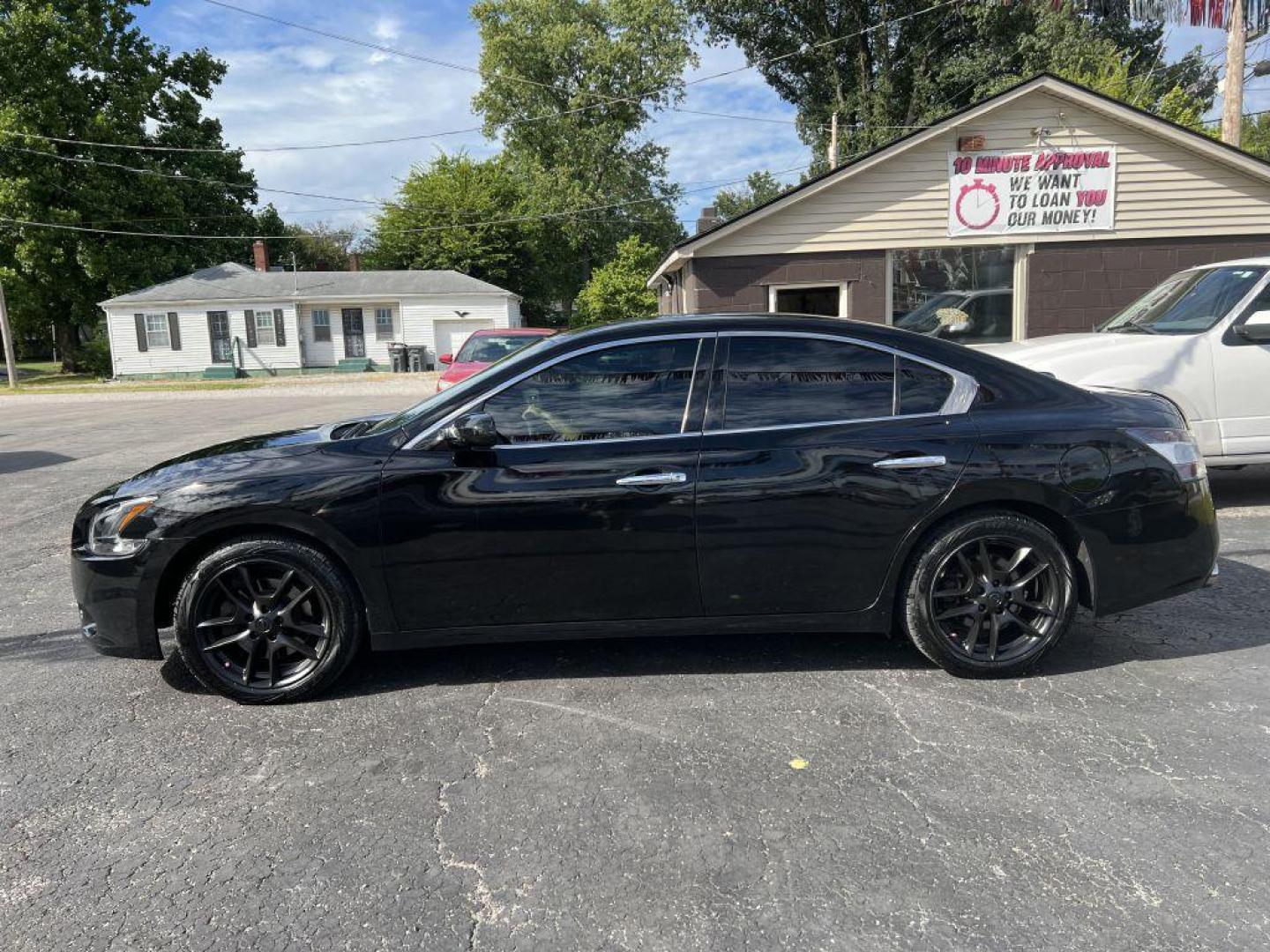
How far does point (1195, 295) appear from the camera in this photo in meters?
6.99

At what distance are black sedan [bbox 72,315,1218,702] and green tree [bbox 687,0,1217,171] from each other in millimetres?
31877

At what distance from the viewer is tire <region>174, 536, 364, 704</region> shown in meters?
3.62

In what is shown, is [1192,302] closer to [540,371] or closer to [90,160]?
[540,371]

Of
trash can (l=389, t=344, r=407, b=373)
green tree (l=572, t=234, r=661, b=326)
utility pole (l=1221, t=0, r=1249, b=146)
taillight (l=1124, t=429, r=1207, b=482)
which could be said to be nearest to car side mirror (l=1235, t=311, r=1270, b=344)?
taillight (l=1124, t=429, r=1207, b=482)

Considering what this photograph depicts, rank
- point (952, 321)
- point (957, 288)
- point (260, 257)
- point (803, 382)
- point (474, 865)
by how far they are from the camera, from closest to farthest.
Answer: point (474, 865), point (803, 382), point (952, 321), point (957, 288), point (260, 257)

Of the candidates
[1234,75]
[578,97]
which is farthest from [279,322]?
[1234,75]

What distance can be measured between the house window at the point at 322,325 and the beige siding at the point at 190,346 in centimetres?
101

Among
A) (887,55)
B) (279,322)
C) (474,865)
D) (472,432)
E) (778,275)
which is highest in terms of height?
(887,55)

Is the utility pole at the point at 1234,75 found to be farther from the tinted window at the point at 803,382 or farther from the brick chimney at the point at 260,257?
the brick chimney at the point at 260,257

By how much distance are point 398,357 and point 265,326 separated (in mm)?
5728

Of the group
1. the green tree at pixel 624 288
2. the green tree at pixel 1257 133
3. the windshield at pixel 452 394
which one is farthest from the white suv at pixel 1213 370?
the green tree at pixel 1257 133

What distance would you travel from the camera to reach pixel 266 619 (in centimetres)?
366

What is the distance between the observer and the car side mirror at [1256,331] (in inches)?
245

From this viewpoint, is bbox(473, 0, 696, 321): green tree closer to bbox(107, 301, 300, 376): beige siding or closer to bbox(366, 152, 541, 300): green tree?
bbox(366, 152, 541, 300): green tree
